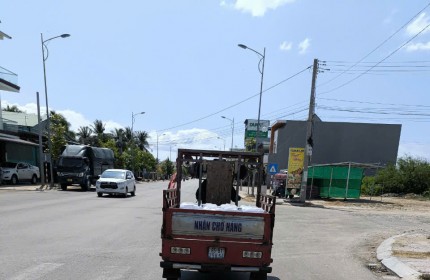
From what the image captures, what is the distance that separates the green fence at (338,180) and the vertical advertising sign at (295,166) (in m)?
2.07

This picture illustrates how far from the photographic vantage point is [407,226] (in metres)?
17.7

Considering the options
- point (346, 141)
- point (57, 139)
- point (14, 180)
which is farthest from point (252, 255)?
point (346, 141)

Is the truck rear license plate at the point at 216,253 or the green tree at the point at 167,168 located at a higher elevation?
the truck rear license plate at the point at 216,253

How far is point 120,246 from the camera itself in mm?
9734

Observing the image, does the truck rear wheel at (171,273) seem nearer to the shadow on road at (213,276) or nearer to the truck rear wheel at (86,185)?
the shadow on road at (213,276)

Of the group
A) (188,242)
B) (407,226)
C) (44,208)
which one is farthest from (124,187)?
(188,242)

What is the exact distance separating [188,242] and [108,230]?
6284 mm

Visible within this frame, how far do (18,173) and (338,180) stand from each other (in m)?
25.7

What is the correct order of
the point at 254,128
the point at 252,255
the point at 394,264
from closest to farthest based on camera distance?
the point at 252,255
the point at 394,264
the point at 254,128

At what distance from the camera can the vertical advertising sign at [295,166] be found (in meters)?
31.4

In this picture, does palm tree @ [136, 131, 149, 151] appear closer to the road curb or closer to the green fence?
the green fence

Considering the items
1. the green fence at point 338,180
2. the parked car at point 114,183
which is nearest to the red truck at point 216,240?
the parked car at point 114,183

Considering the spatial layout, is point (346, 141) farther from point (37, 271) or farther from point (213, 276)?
point (37, 271)

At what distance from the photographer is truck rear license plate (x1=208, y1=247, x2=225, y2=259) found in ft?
21.1
